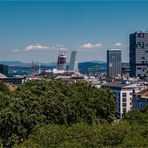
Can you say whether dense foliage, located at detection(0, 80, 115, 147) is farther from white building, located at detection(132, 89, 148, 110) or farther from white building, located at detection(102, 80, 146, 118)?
white building, located at detection(102, 80, 146, 118)

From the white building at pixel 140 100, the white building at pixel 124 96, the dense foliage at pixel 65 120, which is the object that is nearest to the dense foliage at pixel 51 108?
the dense foliage at pixel 65 120

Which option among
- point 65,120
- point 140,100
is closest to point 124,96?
point 140,100

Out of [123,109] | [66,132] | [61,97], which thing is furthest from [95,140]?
[123,109]

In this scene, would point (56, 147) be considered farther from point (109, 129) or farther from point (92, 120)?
point (92, 120)

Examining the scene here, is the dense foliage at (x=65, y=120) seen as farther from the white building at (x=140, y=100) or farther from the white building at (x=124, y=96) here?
the white building at (x=124, y=96)

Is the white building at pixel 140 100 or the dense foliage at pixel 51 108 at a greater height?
the dense foliage at pixel 51 108

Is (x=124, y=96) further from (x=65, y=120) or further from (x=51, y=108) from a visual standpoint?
(x=51, y=108)

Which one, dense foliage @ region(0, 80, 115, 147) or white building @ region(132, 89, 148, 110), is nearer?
dense foliage @ region(0, 80, 115, 147)

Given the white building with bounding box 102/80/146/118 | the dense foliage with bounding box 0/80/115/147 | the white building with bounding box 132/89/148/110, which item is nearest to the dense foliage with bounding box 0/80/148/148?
the dense foliage with bounding box 0/80/115/147
